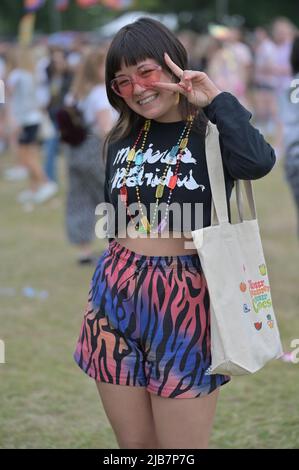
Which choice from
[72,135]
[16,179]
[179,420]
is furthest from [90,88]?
[16,179]

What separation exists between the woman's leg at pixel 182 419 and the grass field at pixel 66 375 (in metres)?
1.32

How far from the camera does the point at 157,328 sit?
2479 mm

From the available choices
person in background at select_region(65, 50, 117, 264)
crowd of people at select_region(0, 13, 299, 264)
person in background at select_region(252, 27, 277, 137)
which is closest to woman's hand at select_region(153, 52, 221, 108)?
crowd of people at select_region(0, 13, 299, 264)

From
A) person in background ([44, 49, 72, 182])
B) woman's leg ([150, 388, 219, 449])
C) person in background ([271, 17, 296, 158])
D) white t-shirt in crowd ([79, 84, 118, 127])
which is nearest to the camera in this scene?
woman's leg ([150, 388, 219, 449])

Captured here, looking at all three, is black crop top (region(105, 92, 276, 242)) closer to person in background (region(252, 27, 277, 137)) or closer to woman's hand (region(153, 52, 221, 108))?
woman's hand (region(153, 52, 221, 108))

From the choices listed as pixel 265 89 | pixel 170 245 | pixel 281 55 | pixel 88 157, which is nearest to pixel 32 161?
pixel 88 157

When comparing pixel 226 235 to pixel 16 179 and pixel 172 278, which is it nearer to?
pixel 172 278

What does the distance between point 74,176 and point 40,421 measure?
3511 mm

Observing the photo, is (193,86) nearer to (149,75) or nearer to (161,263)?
(149,75)

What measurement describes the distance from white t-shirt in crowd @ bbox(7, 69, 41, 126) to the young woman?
8.50m

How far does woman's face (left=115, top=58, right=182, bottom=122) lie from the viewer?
250 cm

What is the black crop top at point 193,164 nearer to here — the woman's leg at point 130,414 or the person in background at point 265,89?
the woman's leg at point 130,414

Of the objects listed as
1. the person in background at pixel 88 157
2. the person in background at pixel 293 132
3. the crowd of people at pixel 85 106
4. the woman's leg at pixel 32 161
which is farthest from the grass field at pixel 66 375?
the woman's leg at pixel 32 161

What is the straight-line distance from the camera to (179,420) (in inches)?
98.4
